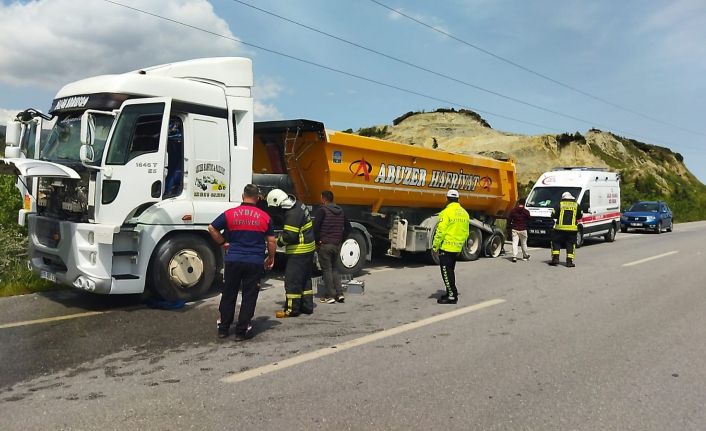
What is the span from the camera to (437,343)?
582cm

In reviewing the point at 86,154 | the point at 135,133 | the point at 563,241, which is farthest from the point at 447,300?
the point at 563,241

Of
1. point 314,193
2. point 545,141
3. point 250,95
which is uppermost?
point 545,141

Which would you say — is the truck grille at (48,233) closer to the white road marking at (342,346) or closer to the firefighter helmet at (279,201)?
the firefighter helmet at (279,201)

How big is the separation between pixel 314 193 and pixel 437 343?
4572mm

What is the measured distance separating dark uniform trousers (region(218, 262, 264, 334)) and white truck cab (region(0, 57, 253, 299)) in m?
1.60

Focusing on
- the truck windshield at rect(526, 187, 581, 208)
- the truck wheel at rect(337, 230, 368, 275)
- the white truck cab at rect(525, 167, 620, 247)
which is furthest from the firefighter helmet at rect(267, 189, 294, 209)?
the truck windshield at rect(526, 187, 581, 208)

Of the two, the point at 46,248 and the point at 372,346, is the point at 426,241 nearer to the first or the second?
the point at 372,346

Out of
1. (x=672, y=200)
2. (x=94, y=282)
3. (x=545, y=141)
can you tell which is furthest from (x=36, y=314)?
(x=672, y=200)

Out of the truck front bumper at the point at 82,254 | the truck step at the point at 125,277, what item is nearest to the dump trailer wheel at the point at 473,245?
the truck step at the point at 125,277

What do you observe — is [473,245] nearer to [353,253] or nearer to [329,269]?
[353,253]

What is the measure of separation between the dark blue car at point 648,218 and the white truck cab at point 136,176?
23.0m

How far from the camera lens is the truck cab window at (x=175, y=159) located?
7.21 meters

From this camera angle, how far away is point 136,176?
6.75 m

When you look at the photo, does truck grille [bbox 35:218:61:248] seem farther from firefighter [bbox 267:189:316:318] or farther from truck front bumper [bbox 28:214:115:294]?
firefighter [bbox 267:189:316:318]
